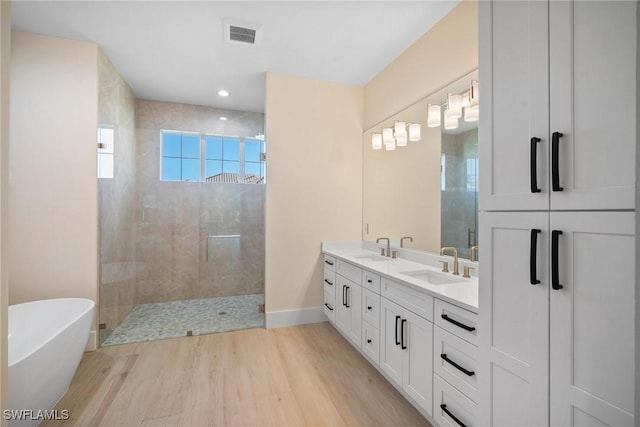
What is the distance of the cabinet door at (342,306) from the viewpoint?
2.65 meters

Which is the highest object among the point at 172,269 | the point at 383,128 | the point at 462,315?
the point at 383,128

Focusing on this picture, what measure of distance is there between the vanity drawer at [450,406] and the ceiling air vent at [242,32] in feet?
9.23

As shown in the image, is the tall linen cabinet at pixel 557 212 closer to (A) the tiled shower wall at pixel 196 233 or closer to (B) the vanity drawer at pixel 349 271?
(B) the vanity drawer at pixel 349 271

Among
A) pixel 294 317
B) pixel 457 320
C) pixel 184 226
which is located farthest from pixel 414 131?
pixel 184 226

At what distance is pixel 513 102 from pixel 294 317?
2.88m

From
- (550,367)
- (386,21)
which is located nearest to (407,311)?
(550,367)

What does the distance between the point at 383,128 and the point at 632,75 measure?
2.44 meters

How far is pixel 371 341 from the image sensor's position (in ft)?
7.31

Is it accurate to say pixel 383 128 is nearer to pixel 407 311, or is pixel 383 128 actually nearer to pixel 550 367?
pixel 407 311

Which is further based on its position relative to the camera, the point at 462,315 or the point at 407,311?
the point at 407,311

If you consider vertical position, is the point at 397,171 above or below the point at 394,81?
below

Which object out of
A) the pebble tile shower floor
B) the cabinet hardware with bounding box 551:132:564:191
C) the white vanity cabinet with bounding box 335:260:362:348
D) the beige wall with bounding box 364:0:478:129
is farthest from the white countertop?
the beige wall with bounding box 364:0:478:129

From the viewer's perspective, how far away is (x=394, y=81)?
290 centimetres

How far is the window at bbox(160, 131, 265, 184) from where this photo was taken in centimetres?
382
